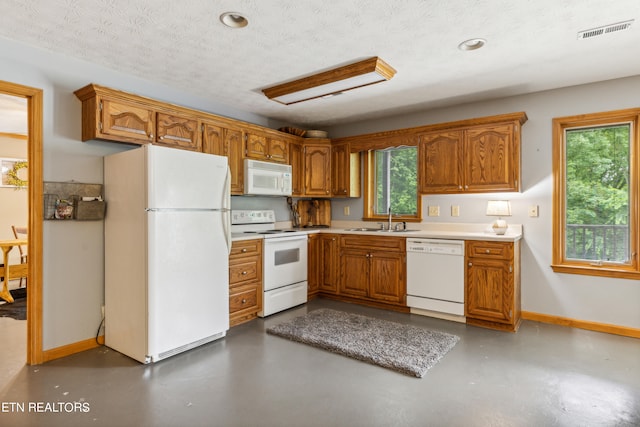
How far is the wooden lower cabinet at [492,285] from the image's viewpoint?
3309 millimetres

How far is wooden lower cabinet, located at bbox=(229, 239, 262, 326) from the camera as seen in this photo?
3465 mm

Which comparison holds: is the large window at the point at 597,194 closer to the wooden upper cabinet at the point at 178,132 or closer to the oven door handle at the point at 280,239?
the oven door handle at the point at 280,239

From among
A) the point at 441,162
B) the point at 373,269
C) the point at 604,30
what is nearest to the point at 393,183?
the point at 441,162

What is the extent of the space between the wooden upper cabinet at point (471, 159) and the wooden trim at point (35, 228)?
358 centimetres

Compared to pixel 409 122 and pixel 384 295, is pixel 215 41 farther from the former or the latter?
pixel 384 295

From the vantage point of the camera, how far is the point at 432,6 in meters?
2.13

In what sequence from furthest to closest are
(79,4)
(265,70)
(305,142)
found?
1. (305,142)
2. (265,70)
3. (79,4)

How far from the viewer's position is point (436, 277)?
3.68 m

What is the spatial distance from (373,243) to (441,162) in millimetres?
1178

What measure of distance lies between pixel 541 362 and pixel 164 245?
2949 millimetres

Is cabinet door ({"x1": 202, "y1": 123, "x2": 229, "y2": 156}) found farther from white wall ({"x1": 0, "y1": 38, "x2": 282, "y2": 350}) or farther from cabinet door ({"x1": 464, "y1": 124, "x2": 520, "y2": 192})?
cabinet door ({"x1": 464, "y1": 124, "x2": 520, "y2": 192})

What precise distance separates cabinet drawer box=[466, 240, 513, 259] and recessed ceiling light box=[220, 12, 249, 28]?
2.74m

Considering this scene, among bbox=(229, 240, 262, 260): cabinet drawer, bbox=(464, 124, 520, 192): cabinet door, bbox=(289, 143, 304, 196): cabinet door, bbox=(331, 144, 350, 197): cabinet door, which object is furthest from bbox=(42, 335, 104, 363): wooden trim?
bbox=(464, 124, 520, 192): cabinet door

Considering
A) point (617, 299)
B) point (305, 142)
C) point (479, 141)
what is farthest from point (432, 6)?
point (617, 299)
